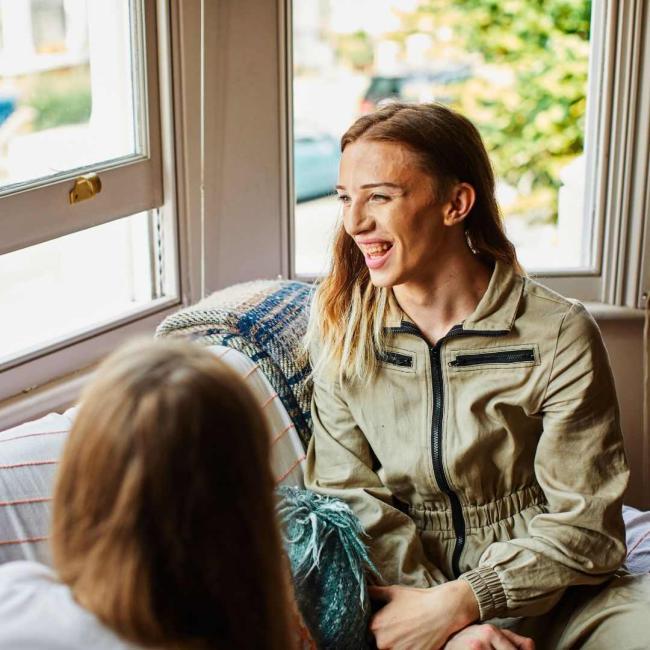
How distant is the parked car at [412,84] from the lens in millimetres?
2578

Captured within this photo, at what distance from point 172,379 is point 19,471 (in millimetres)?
686

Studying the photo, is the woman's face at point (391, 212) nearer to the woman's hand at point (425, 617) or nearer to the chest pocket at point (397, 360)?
the chest pocket at point (397, 360)

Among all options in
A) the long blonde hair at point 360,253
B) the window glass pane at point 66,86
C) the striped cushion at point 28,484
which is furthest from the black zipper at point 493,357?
the window glass pane at point 66,86

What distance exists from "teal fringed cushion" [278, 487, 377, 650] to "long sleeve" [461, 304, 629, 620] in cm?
19

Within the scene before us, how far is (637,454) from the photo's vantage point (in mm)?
2713

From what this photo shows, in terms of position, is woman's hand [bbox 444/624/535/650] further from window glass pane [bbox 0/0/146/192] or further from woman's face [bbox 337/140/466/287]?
window glass pane [bbox 0/0/146/192]

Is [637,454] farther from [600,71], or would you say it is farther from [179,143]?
[179,143]

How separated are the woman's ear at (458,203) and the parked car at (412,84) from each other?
34.9 inches

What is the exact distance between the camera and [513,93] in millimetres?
2643

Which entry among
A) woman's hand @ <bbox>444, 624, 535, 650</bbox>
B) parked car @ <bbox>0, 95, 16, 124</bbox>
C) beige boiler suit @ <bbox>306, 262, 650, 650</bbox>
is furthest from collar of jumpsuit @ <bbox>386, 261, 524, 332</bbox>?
parked car @ <bbox>0, 95, 16, 124</bbox>

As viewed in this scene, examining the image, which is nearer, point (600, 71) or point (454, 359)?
point (454, 359)

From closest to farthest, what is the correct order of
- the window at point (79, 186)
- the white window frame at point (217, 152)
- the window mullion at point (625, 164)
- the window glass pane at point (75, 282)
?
the window at point (79, 186) → the window glass pane at point (75, 282) → the white window frame at point (217, 152) → the window mullion at point (625, 164)

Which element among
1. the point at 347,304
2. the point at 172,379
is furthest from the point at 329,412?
the point at 172,379

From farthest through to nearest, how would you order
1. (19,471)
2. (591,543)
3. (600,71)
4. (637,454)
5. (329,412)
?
(637,454)
(600,71)
(329,412)
(591,543)
(19,471)
